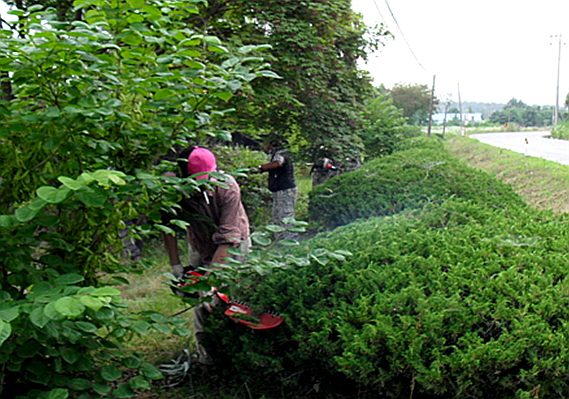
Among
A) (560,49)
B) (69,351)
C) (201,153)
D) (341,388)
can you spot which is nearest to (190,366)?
(341,388)

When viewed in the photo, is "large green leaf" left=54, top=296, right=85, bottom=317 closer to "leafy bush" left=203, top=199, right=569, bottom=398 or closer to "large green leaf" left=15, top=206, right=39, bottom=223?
"large green leaf" left=15, top=206, right=39, bottom=223

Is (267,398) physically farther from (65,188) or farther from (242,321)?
(65,188)

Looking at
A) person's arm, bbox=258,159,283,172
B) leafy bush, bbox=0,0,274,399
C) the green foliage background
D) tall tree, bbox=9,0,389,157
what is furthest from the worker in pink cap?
person's arm, bbox=258,159,283,172

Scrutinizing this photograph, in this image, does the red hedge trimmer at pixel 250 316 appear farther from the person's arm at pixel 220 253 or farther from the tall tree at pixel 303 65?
the tall tree at pixel 303 65

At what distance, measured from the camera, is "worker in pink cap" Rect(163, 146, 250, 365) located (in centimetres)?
352

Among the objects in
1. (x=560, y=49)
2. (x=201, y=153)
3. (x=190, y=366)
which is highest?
(x=560, y=49)

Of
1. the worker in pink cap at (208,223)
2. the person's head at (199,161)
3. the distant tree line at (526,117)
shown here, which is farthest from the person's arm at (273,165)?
the distant tree line at (526,117)

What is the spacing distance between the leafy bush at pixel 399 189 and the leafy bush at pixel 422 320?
78.9 inches

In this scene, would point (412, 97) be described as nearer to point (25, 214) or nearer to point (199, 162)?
point (199, 162)

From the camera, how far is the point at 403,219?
14.0 feet

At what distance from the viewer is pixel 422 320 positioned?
9.15 ft

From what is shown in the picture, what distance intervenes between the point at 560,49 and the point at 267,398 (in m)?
63.8

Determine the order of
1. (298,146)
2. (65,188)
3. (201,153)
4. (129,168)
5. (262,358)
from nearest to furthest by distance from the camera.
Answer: (65,188) < (129,168) < (262,358) < (201,153) < (298,146)

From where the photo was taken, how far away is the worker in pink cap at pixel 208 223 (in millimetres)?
3523
